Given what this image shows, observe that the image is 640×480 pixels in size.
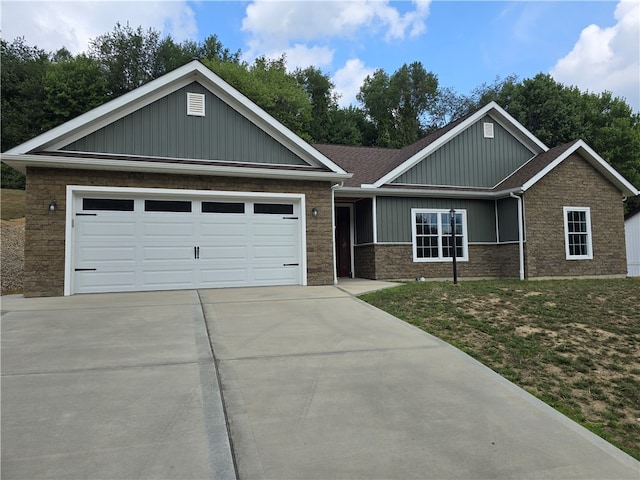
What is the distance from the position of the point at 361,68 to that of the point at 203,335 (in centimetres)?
4413

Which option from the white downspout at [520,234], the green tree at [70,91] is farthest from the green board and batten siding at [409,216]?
the green tree at [70,91]

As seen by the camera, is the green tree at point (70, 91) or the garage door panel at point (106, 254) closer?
the garage door panel at point (106, 254)

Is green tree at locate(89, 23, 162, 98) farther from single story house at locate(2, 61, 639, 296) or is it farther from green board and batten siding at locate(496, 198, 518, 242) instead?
green board and batten siding at locate(496, 198, 518, 242)

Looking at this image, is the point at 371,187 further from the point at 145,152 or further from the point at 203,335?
the point at 203,335

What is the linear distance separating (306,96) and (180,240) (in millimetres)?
29034

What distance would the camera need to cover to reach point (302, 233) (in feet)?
37.4

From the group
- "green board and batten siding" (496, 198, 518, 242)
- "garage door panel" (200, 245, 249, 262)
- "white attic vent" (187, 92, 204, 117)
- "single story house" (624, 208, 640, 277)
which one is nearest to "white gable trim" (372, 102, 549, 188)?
"green board and batten siding" (496, 198, 518, 242)

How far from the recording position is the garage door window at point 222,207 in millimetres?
10820

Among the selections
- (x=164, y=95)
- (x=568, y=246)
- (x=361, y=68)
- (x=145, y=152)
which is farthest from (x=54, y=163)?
(x=361, y=68)

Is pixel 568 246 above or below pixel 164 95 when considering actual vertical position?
below

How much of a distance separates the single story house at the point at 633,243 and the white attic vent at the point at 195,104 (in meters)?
19.9

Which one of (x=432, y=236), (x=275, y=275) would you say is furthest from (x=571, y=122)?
(x=275, y=275)

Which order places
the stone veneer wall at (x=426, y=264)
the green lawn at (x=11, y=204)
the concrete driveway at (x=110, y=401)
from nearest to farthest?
the concrete driveway at (x=110, y=401)
the stone veneer wall at (x=426, y=264)
the green lawn at (x=11, y=204)

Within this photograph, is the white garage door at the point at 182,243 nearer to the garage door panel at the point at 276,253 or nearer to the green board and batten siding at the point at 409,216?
the garage door panel at the point at 276,253
